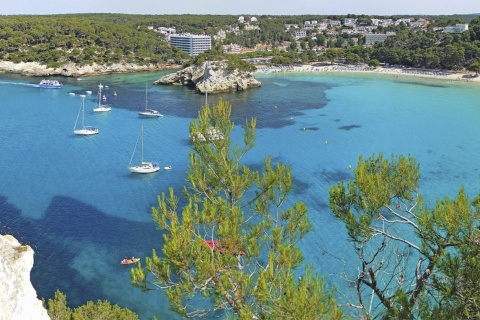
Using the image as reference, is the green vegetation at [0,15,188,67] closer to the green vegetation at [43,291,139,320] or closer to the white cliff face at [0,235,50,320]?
the green vegetation at [43,291,139,320]

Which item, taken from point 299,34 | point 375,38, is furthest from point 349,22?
point 375,38

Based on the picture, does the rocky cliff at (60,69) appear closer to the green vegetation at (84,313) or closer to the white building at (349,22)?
the green vegetation at (84,313)

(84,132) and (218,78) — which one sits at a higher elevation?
(218,78)

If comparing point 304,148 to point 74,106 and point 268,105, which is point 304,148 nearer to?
point 268,105

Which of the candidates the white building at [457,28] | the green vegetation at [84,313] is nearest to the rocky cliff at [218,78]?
the green vegetation at [84,313]

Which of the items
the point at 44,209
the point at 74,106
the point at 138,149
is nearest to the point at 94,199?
the point at 44,209

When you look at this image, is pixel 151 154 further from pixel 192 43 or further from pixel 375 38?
pixel 375 38
